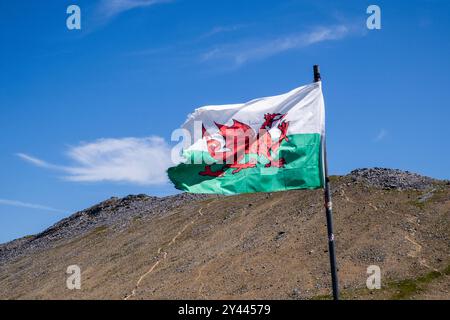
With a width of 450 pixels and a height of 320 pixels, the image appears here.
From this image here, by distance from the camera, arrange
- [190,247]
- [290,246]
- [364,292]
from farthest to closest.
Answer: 1. [190,247]
2. [290,246]
3. [364,292]

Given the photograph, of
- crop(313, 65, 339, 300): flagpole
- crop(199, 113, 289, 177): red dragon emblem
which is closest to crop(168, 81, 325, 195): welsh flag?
crop(199, 113, 289, 177): red dragon emblem

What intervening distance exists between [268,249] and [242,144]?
87.5 feet

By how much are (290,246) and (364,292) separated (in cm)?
1064

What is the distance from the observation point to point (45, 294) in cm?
5506

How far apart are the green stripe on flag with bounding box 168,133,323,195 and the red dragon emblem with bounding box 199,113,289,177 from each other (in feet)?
0.56

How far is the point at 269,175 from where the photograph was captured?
19797 mm

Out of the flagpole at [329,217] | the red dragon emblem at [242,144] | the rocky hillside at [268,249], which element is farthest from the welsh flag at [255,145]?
the rocky hillside at [268,249]

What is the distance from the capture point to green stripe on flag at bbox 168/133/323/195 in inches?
766

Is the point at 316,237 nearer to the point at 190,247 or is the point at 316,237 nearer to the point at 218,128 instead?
the point at 190,247

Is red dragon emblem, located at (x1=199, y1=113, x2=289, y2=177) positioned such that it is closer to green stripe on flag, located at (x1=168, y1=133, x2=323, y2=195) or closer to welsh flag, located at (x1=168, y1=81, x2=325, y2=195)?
welsh flag, located at (x1=168, y1=81, x2=325, y2=195)

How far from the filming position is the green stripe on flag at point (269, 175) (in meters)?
19.5

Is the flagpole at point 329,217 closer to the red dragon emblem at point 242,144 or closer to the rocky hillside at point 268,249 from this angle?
the red dragon emblem at point 242,144

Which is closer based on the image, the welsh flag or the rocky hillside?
the welsh flag
